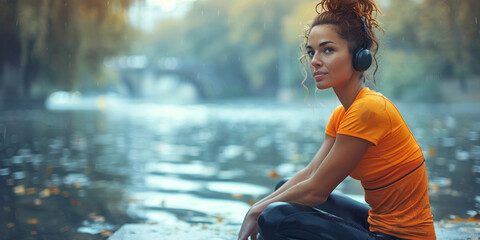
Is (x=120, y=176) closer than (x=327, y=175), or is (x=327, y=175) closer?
(x=327, y=175)

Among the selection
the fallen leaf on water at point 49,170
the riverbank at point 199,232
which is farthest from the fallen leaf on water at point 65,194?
the riverbank at point 199,232

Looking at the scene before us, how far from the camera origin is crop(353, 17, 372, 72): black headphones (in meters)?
1.88

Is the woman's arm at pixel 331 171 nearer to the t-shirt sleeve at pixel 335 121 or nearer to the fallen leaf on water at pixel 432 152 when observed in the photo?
the t-shirt sleeve at pixel 335 121

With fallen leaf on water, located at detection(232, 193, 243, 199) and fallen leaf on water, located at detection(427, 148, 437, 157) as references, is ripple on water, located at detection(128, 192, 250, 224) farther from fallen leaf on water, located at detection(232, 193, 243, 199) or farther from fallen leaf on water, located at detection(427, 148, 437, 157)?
fallen leaf on water, located at detection(427, 148, 437, 157)

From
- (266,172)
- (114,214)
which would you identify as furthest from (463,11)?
(114,214)

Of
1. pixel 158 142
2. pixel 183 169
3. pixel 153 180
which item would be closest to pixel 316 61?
pixel 153 180

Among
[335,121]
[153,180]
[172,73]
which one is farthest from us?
[172,73]

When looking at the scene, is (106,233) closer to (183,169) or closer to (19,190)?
(19,190)

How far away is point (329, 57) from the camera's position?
1943 millimetres

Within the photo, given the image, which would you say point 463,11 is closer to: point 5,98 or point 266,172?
point 266,172

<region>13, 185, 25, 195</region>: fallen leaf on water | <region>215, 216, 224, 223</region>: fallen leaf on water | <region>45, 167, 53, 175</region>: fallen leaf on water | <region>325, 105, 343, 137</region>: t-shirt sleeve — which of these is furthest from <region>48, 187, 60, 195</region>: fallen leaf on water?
<region>325, 105, 343, 137</region>: t-shirt sleeve

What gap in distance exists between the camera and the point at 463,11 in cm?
918

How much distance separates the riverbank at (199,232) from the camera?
3.06 m

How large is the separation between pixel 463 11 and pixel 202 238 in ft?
25.8
